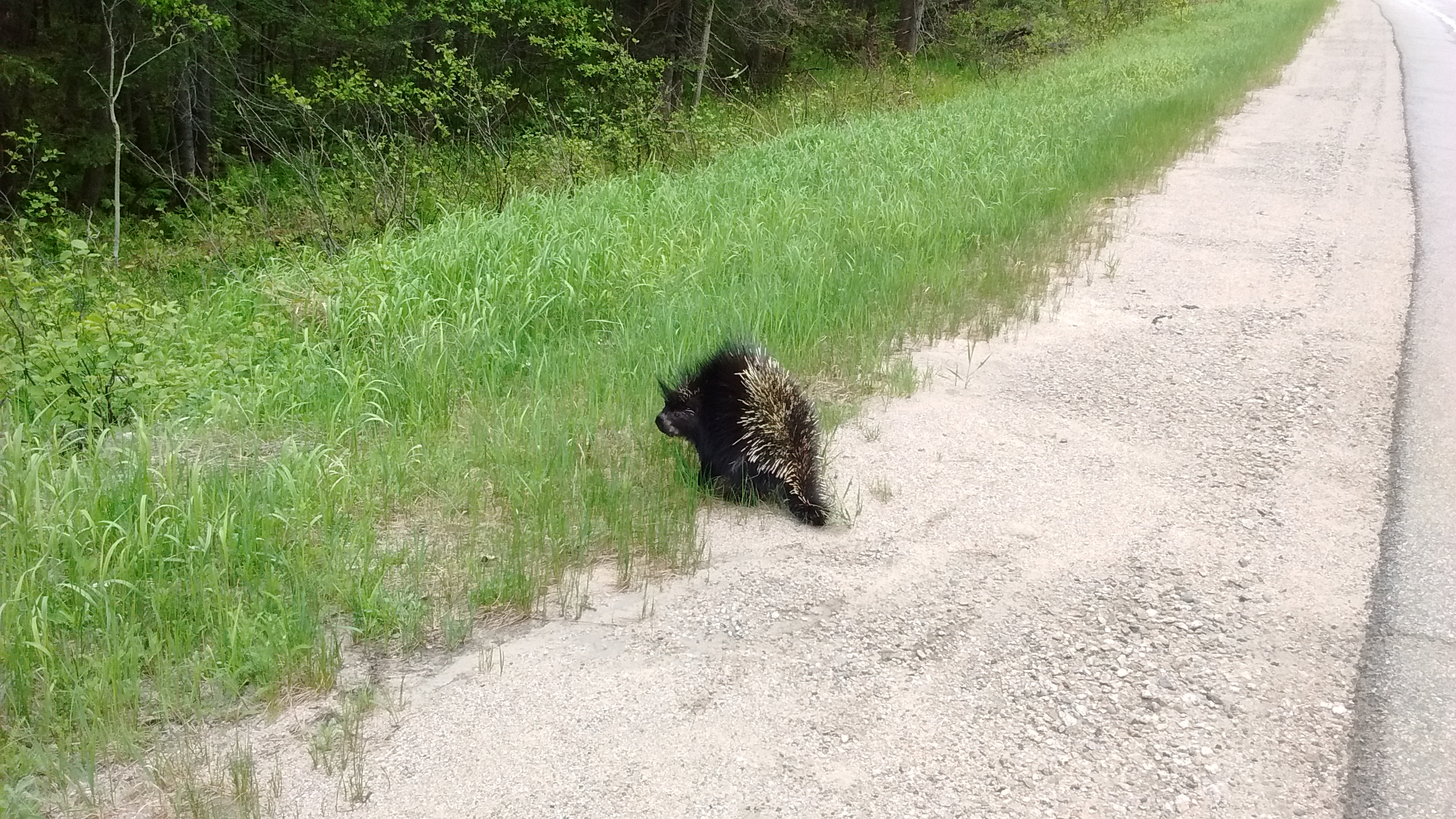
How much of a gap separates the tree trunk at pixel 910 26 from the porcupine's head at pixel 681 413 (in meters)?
20.9

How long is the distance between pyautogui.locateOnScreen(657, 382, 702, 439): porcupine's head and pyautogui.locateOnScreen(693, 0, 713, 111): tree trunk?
12558 mm

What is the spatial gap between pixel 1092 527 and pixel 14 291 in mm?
6697

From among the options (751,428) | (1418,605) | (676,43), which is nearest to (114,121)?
(751,428)

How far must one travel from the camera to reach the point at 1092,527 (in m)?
4.39

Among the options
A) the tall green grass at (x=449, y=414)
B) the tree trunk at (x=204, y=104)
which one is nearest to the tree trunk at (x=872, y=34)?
the tall green grass at (x=449, y=414)

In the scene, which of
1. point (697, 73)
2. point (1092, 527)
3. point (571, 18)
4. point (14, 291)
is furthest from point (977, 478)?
point (697, 73)

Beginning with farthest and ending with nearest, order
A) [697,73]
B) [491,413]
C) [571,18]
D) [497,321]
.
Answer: [697,73]
[571,18]
[497,321]
[491,413]

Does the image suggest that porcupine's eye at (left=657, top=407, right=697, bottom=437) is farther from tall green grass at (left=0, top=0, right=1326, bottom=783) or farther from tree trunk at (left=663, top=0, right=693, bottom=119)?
tree trunk at (left=663, top=0, right=693, bottom=119)

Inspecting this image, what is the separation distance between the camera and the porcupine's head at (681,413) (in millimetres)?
4840

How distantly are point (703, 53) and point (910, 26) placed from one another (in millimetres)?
8682

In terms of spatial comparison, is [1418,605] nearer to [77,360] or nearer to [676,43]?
[77,360]

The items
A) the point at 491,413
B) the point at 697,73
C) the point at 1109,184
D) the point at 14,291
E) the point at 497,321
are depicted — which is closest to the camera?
the point at 491,413

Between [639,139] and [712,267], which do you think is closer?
[712,267]

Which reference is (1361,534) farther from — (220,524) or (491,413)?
(220,524)
